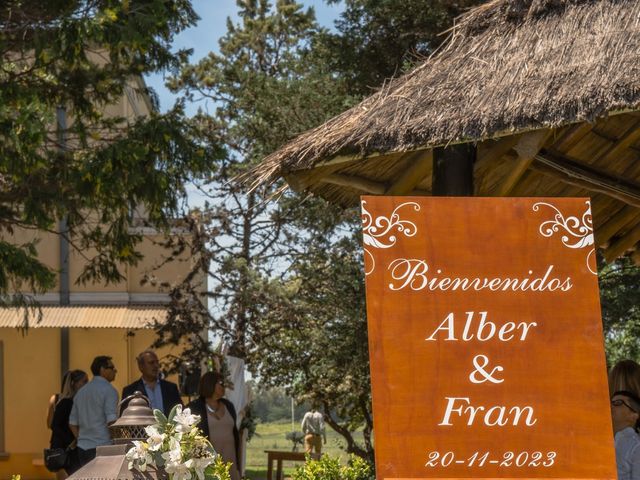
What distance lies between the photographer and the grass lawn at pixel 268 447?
20.0 metres

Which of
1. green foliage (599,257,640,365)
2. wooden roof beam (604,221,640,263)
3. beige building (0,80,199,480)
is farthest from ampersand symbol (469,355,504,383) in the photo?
beige building (0,80,199,480)

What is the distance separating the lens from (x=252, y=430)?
1439cm

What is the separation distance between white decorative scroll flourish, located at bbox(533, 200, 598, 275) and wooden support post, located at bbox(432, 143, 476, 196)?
1.53 m

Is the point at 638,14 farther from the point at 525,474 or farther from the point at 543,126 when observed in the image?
the point at 525,474

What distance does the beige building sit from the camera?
59.6 feet

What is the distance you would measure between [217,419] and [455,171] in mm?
3184

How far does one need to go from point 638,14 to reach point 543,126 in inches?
46.0

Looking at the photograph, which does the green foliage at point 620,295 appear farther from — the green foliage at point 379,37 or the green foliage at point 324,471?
the green foliage at point 324,471

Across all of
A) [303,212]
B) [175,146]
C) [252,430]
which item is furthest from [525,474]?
[303,212]

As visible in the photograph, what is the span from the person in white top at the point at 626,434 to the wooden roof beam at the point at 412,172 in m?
2.00

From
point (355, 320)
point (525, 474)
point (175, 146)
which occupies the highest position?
point (175, 146)

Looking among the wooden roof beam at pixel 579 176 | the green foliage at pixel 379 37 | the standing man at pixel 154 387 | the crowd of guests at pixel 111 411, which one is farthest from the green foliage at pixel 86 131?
the wooden roof beam at pixel 579 176

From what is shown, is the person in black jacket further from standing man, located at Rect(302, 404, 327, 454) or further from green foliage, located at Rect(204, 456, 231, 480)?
standing man, located at Rect(302, 404, 327, 454)

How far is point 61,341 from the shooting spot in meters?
18.5
